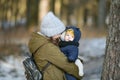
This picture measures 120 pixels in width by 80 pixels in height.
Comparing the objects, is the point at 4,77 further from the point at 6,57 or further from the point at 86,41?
the point at 86,41

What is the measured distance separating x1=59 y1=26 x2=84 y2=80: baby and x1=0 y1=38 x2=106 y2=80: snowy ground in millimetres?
4179

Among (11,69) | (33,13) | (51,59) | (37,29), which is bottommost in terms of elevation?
(37,29)

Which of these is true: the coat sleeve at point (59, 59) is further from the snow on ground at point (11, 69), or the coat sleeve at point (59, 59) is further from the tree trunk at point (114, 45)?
the snow on ground at point (11, 69)

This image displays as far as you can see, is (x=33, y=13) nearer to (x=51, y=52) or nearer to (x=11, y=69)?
(x=11, y=69)

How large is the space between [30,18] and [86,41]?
8.75 meters

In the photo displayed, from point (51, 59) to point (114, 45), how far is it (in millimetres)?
861

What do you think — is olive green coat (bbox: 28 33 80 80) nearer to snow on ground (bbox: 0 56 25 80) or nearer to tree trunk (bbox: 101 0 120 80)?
tree trunk (bbox: 101 0 120 80)

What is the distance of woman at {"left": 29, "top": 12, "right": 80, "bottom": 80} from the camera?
20.5ft

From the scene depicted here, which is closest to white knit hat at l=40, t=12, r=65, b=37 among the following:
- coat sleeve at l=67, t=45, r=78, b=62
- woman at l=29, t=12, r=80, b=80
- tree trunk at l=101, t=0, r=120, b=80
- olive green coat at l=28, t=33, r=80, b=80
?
woman at l=29, t=12, r=80, b=80

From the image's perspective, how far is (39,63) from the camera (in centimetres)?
635

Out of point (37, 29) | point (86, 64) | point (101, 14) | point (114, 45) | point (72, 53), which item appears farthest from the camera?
point (101, 14)

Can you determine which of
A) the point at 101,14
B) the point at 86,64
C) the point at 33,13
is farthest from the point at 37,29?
the point at 86,64

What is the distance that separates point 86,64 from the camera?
1427 centimetres

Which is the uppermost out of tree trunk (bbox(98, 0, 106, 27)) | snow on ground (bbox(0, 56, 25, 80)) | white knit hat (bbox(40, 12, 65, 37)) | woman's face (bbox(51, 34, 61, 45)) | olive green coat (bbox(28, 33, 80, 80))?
white knit hat (bbox(40, 12, 65, 37))
